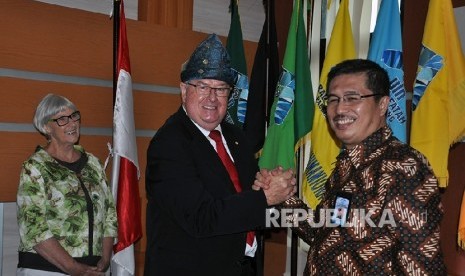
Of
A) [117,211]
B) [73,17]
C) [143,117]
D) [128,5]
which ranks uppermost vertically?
[128,5]

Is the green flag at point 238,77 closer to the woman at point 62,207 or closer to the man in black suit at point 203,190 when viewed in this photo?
the woman at point 62,207

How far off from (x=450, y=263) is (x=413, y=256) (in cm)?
181

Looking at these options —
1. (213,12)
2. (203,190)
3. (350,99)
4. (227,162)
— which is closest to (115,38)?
(213,12)

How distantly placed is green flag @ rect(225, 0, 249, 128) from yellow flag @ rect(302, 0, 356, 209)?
642mm

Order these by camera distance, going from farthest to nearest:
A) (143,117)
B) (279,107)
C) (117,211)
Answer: (143,117) → (279,107) → (117,211)

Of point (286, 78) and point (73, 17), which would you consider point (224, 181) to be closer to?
point (286, 78)

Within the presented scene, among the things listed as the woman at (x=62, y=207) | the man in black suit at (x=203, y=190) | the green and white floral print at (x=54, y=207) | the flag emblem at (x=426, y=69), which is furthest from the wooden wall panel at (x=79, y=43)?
the flag emblem at (x=426, y=69)

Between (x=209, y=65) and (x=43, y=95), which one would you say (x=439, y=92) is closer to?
(x=209, y=65)

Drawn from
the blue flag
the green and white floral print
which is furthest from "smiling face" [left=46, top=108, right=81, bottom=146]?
the blue flag

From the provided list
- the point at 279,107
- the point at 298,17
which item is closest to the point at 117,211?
the point at 279,107

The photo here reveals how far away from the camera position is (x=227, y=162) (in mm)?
1842

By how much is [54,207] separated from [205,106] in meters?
A: 1.07

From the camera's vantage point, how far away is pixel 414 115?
2758 millimetres

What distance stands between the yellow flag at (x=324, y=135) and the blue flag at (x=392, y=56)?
22 cm
